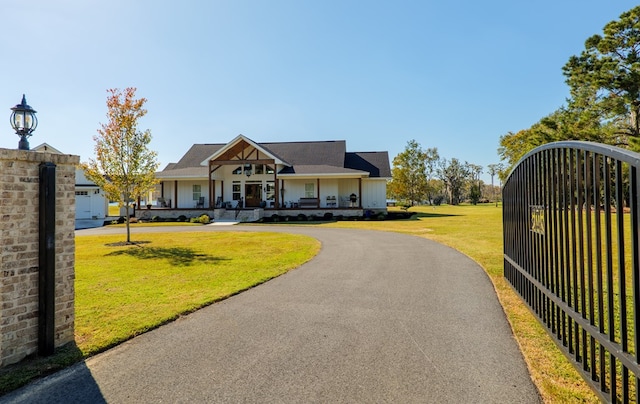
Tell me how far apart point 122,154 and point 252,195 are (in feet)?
49.5

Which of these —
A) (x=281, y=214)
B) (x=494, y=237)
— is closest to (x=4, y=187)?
(x=494, y=237)

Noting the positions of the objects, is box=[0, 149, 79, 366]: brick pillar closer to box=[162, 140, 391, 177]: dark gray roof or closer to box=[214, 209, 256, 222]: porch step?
box=[214, 209, 256, 222]: porch step

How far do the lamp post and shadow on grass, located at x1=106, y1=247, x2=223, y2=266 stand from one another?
508 cm

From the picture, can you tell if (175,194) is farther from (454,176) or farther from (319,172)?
(454,176)

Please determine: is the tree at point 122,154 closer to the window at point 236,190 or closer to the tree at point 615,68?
the window at point 236,190

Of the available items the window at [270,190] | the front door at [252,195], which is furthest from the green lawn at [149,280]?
the front door at [252,195]

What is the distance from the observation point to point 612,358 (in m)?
2.57

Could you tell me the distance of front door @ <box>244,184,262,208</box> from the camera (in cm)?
2767

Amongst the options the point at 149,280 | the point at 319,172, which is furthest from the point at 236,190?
the point at 149,280

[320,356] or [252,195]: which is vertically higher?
[252,195]

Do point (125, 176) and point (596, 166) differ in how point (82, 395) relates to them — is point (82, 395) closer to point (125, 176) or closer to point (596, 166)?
point (596, 166)

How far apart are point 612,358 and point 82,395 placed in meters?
4.54

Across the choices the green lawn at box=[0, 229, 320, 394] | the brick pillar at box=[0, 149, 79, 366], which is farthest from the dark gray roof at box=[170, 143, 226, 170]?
the brick pillar at box=[0, 149, 79, 366]

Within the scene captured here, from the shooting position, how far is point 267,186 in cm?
2759
